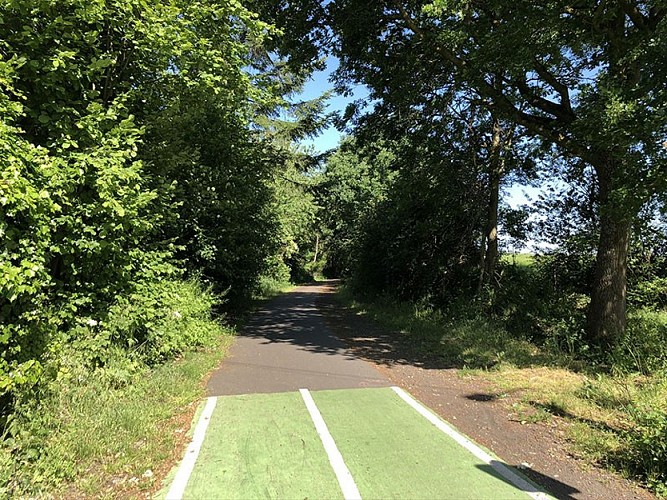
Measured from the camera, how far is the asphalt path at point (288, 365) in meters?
6.87

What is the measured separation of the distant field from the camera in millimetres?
14188

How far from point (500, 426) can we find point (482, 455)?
3.28ft

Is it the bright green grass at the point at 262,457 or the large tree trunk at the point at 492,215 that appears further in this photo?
the large tree trunk at the point at 492,215

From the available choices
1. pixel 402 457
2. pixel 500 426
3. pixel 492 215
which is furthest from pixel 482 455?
pixel 492 215

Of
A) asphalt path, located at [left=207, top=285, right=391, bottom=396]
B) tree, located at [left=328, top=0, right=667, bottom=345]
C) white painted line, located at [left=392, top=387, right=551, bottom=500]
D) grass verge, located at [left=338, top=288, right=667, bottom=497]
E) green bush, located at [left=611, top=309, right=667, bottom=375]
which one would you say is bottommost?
asphalt path, located at [left=207, top=285, right=391, bottom=396]

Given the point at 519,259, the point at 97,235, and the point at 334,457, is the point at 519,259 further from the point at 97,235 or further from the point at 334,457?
the point at 97,235

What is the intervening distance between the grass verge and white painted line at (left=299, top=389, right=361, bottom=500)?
2.59 metres

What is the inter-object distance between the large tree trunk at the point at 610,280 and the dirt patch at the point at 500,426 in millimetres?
3410

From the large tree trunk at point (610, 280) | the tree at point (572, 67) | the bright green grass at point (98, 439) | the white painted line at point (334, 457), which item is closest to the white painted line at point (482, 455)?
the white painted line at point (334, 457)

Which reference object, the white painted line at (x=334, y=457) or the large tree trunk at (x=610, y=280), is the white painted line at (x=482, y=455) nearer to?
the white painted line at (x=334, y=457)

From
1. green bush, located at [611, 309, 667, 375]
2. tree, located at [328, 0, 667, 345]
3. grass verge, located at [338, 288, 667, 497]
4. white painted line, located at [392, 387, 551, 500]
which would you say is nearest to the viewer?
white painted line, located at [392, 387, 551, 500]

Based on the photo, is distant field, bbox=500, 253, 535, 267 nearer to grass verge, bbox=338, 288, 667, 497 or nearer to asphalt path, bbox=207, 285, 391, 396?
grass verge, bbox=338, 288, 667, 497

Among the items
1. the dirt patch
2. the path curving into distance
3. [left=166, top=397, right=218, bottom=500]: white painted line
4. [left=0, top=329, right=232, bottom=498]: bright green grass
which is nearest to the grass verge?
the dirt patch

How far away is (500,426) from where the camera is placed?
17.2 feet
